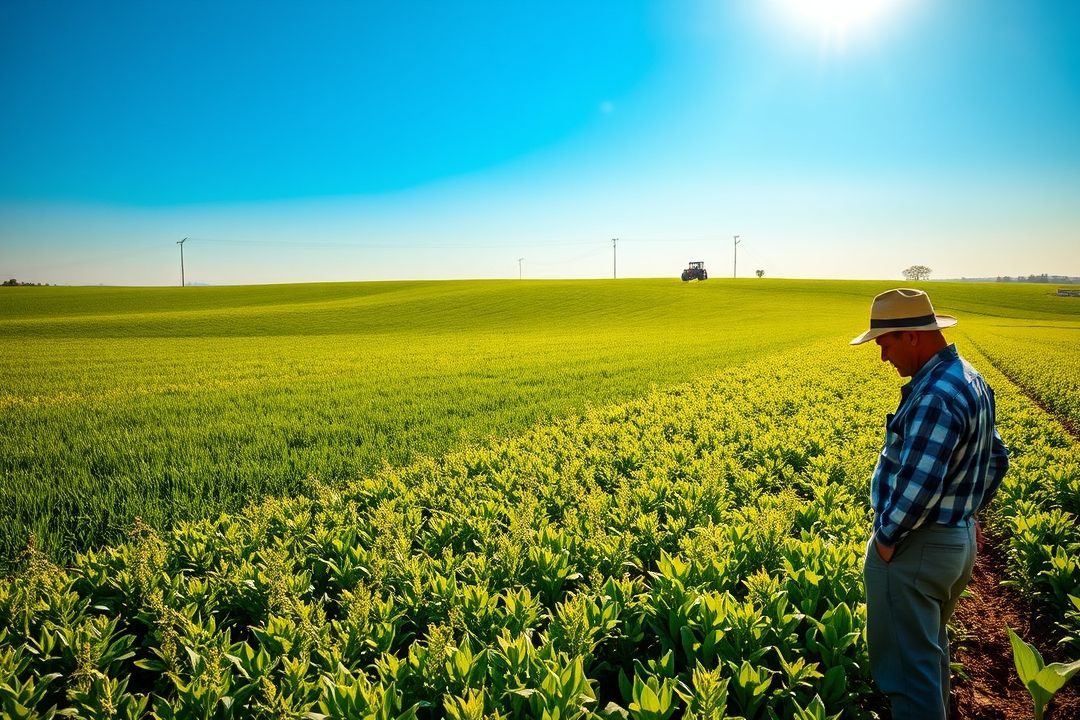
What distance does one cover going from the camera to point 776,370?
18.4 meters

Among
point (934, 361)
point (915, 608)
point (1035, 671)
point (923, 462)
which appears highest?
point (934, 361)

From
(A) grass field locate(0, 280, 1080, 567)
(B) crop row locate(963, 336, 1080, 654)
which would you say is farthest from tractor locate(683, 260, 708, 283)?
(B) crop row locate(963, 336, 1080, 654)

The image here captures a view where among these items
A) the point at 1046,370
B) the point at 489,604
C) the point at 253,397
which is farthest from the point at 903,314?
the point at 1046,370

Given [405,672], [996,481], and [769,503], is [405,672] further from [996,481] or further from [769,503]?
[769,503]

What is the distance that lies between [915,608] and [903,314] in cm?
166

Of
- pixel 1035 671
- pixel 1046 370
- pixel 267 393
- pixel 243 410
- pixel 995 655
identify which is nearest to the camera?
pixel 1035 671

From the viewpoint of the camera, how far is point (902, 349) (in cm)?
306

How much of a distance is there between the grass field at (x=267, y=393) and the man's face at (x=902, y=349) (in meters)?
7.47

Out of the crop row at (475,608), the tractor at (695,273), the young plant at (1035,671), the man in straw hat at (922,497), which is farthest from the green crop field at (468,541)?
the tractor at (695,273)

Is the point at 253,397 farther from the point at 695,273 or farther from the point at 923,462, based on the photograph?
the point at 695,273

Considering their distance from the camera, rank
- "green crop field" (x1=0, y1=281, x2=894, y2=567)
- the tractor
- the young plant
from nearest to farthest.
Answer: the young plant → "green crop field" (x1=0, y1=281, x2=894, y2=567) → the tractor

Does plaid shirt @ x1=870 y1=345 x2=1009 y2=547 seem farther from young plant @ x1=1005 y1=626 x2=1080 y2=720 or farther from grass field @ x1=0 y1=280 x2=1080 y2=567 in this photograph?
grass field @ x1=0 y1=280 x2=1080 y2=567

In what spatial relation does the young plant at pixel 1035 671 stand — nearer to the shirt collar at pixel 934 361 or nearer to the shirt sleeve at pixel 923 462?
the shirt sleeve at pixel 923 462

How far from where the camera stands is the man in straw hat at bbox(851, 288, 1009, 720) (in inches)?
107
